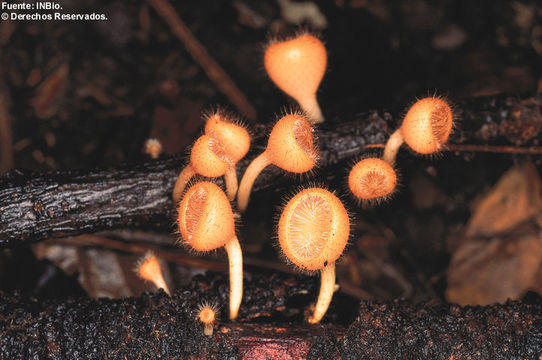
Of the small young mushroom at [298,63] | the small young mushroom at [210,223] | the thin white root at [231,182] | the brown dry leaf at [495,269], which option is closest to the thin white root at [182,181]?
the thin white root at [231,182]

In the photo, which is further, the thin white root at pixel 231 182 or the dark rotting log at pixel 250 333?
the thin white root at pixel 231 182

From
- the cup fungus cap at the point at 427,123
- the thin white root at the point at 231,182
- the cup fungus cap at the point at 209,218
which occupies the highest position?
the cup fungus cap at the point at 427,123

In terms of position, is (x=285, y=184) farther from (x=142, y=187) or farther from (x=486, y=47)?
(x=486, y=47)

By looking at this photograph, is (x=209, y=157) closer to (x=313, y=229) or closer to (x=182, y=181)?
(x=182, y=181)

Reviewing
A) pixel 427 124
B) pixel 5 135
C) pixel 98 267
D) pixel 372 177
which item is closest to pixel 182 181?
pixel 372 177

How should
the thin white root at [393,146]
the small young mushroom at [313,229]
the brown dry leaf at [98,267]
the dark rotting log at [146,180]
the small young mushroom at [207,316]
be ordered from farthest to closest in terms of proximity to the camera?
1. the brown dry leaf at [98,267]
2. the thin white root at [393,146]
3. the dark rotting log at [146,180]
4. the small young mushroom at [207,316]
5. the small young mushroom at [313,229]

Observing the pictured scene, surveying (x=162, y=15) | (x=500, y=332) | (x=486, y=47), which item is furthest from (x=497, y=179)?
(x=162, y=15)

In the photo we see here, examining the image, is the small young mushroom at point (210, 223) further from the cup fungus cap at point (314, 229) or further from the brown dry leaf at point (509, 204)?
the brown dry leaf at point (509, 204)
